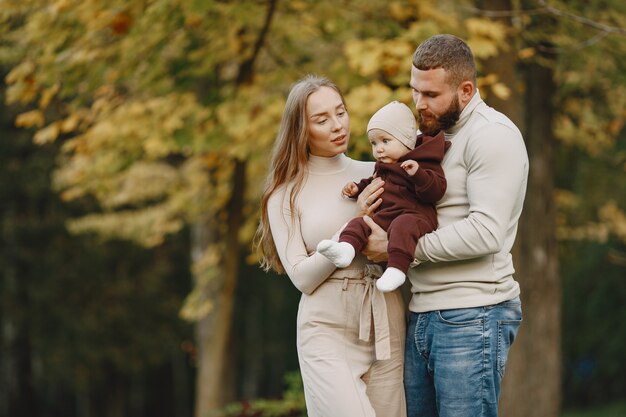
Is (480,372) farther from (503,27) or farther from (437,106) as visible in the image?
(503,27)

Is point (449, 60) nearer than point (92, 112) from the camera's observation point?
Yes

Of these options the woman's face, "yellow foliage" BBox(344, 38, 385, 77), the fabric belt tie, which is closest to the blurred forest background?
"yellow foliage" BBox(344, 38, 385, 77)

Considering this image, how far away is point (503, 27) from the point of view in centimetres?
568

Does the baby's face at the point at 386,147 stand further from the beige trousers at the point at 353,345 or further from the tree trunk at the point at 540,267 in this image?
the tree trunk at the point at 540,267

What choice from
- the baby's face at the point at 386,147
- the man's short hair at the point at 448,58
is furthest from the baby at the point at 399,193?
the man's short hair at the point at 448,58

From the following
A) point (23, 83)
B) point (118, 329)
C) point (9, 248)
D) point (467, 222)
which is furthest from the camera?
point (118, 329)

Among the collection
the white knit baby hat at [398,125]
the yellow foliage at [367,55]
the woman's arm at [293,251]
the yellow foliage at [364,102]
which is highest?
the yellow foliage at [367,55]

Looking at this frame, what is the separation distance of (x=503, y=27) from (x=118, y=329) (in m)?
15.5

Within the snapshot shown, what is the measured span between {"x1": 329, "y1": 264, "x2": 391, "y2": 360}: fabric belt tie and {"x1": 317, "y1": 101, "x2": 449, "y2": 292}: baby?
241 millimetres

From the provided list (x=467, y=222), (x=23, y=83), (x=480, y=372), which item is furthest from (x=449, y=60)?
(x=23, y=83)

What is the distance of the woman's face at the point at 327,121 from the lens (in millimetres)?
3252

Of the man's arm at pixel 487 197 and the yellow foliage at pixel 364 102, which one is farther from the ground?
A: the yellow foliage at pixel 364 102

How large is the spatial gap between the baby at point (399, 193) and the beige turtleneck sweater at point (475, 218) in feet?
0.19

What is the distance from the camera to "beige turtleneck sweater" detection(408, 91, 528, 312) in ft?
8.79
